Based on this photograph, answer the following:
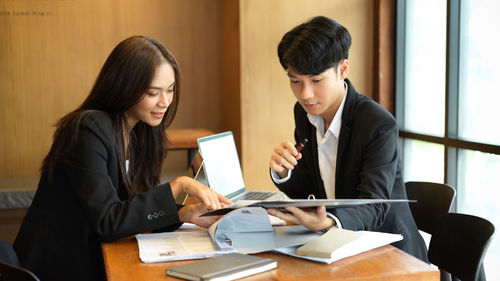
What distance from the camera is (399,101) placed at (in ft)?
12.7

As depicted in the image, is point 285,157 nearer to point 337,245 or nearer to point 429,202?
point 337,245

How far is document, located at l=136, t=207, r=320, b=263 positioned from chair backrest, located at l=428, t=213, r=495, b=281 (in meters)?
0.47

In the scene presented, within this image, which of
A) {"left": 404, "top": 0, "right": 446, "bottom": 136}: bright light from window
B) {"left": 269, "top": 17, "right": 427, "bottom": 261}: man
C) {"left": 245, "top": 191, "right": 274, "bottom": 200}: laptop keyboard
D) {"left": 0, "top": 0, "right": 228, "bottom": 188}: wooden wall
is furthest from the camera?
{"left": 0, "top": 0, "right": 228, "bottom": 188}: wooden wall

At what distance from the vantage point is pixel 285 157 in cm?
182

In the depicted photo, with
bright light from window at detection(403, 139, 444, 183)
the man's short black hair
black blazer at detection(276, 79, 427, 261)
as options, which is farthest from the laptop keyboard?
bright light from window at detection(403, 139, 444, 183)

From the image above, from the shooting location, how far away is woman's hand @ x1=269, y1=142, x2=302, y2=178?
180cm

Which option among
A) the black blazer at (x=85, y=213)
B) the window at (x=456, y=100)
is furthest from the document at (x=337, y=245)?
the window at (x=456, y=100)

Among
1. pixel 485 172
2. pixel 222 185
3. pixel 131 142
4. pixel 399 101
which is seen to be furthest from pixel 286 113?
pixel 131 142

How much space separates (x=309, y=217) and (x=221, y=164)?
76 cm

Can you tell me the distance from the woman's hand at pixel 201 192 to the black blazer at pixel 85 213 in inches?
1.2

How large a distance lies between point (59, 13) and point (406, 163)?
112 inches

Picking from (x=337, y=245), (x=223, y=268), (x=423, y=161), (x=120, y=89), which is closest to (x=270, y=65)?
(x=423, y=161)

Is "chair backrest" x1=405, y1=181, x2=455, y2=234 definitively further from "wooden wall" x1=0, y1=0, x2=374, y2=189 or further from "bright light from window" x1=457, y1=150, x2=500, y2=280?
"wooden wall" x1=0, y1=0, x2=374, y2=189

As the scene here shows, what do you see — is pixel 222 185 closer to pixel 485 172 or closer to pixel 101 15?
pixel 485 172
